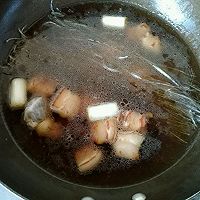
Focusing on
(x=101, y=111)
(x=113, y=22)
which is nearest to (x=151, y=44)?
(x=113, y=22)

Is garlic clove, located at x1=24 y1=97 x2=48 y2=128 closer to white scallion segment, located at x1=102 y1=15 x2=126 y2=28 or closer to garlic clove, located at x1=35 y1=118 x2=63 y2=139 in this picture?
garlic clove, located at x1=35 y1=118 x2=63 y2=139

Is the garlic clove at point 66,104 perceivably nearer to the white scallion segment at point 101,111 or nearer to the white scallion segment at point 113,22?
the white scallion segment at point 101,111

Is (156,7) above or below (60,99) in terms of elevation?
above

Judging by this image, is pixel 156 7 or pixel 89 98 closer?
pixel 89 98

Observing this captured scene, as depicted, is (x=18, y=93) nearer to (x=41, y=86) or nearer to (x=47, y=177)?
(x=41, y=86)

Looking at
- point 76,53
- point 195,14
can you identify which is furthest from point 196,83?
point 76,53

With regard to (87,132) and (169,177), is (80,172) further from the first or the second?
(169,177)
